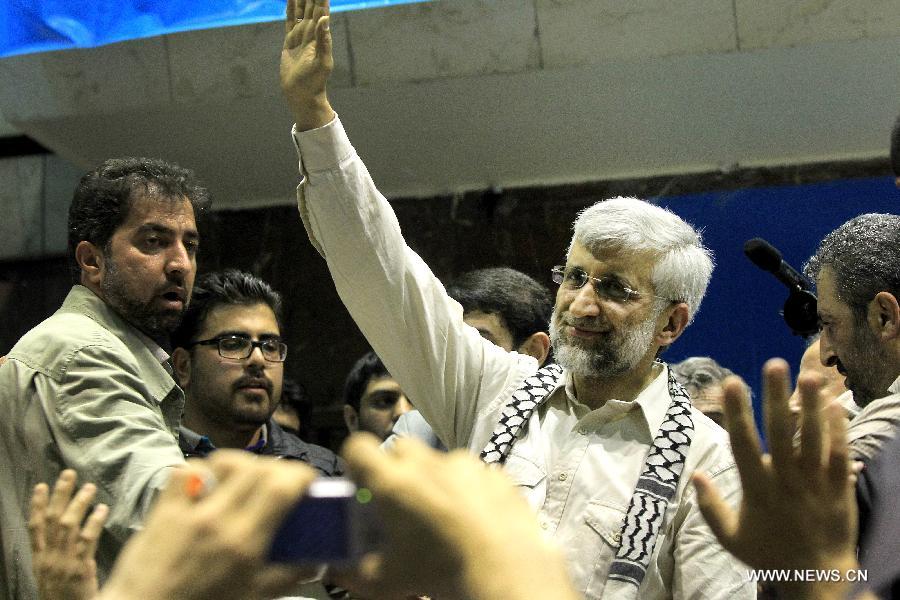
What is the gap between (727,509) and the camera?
1.03 metres

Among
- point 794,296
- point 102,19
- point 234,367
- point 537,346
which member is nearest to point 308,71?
point 234,367

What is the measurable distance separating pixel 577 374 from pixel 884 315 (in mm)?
592

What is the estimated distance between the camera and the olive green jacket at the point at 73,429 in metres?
1.88

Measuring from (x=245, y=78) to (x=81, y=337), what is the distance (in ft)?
7.82

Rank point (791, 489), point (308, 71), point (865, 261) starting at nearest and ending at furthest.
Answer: point (791, 489) < point (308, 71) < point (865, 261)

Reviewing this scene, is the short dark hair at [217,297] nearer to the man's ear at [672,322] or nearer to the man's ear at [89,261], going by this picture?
the man's ear at [89,261]

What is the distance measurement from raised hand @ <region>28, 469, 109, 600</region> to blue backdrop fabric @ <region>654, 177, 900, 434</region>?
332 centimetres

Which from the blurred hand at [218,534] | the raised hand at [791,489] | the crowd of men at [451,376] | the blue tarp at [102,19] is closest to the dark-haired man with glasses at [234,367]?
the crowd of men at [451,376]

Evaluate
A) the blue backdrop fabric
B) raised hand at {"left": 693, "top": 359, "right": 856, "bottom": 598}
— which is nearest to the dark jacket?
the blue backdrop fabric

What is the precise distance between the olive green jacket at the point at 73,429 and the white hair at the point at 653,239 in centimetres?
95

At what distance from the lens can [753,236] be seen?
4473 millimetres

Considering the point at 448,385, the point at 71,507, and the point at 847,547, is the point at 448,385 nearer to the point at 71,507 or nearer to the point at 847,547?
the point at 71,507

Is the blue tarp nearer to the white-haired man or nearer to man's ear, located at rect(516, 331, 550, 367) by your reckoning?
man's ear, located at rect(516, 331, 550, 367)

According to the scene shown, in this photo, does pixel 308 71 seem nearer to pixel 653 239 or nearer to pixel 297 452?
pixel 653 239
